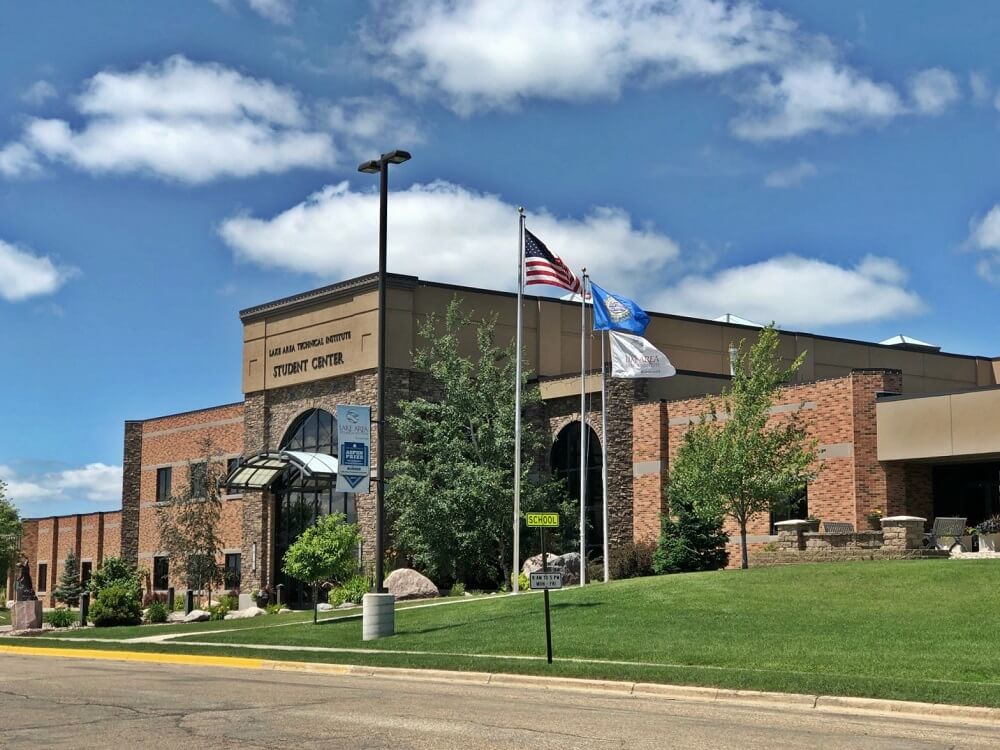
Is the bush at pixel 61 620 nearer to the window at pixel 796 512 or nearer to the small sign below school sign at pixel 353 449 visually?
the small sign below school sign at pixel 353 449

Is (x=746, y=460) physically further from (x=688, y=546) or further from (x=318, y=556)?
(x=318, y=556)

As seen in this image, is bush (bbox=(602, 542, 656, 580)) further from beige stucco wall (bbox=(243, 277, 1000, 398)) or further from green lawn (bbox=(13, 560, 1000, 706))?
green lawn (bbox=(13, 560, 1000, 706))

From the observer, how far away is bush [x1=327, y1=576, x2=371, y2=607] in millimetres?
43250

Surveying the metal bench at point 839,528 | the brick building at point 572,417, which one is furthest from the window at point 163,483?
the metal bench at point 839,528

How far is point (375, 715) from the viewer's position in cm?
1414

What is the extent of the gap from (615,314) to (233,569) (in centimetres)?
2551

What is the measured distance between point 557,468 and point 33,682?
29725 mm

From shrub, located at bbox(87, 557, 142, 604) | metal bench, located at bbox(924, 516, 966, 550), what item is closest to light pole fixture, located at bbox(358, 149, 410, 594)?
metal bench, located at bbox(924, 516, 966, 550)

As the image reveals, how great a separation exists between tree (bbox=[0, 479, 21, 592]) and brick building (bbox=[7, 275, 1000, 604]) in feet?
27.9

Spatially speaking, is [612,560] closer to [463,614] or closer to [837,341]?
[463,614]

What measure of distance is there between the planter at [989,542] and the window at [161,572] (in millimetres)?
39369

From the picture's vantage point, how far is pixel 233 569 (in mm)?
54375

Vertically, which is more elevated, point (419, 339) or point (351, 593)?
point (419, 339)

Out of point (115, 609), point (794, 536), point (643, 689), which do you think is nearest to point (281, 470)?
point (115, 609)
